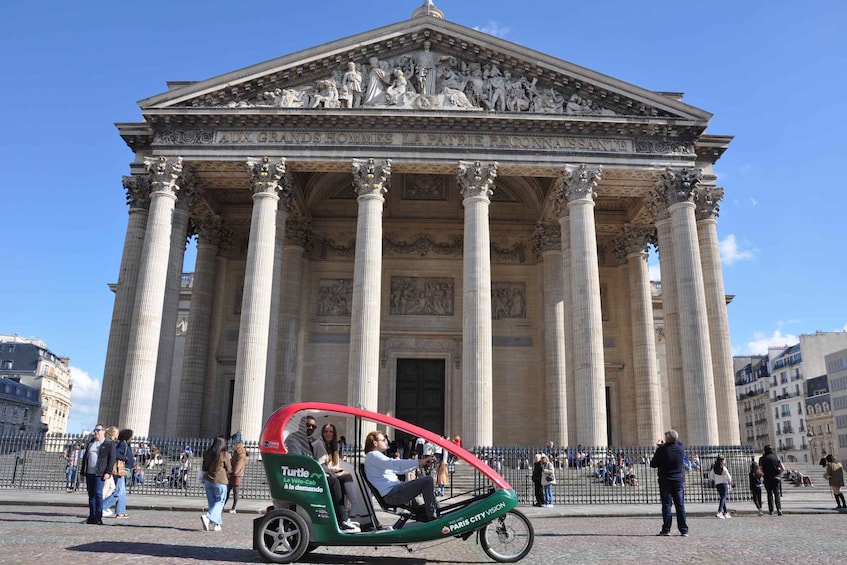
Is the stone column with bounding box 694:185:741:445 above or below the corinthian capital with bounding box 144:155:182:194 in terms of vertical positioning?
below

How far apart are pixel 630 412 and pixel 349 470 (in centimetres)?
2351

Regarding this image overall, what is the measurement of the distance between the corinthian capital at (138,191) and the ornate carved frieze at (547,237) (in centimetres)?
1641

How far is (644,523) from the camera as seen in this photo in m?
13.2

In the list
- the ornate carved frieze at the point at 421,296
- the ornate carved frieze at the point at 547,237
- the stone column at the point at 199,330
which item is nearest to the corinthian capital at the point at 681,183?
the ornate carved frieze at the point at 547,237

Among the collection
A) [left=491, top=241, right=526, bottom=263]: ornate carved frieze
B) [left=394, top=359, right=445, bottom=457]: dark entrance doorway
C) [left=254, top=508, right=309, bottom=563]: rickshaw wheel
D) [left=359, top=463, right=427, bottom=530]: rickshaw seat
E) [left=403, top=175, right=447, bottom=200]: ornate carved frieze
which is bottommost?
[left=254, top=508, right=309, bottom=563]: rickshaw wheel

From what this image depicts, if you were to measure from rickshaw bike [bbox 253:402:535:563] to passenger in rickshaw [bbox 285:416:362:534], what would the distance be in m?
0.06

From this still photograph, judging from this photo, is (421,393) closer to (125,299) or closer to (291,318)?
(291,318)

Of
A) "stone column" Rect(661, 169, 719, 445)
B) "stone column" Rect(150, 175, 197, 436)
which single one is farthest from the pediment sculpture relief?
"stone column" Rect(150, 175, 197, 436)

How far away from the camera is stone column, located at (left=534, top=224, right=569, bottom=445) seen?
27016 mm

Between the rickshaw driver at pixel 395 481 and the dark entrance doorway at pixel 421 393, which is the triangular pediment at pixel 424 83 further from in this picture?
the rickshaw driver at pixel 395 481

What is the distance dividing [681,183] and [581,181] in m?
3.66

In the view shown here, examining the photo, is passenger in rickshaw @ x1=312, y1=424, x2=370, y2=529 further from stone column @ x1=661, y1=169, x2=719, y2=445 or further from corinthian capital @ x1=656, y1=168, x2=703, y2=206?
corinthian capital @ x1=656, y1=168, x2=703, y2=206

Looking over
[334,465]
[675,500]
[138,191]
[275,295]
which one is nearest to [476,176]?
[275,295]

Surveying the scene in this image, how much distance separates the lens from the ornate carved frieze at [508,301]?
30.7m
